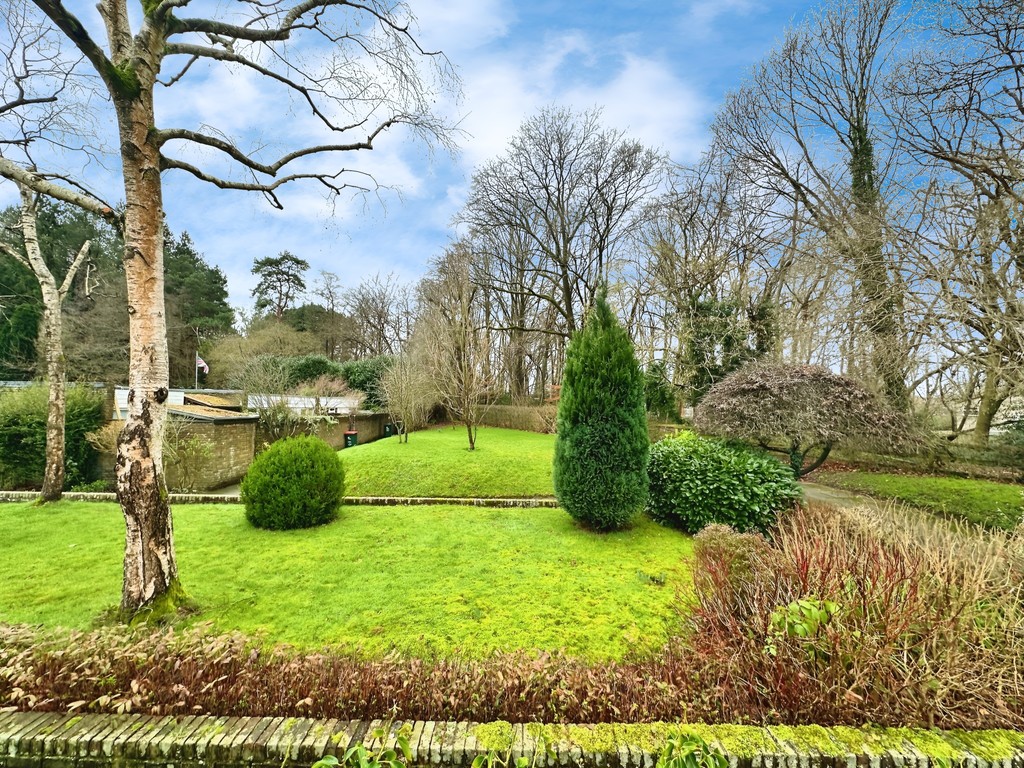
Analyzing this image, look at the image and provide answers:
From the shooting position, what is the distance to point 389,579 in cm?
425

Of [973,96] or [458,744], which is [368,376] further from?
[973,96]

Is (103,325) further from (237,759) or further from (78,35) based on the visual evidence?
(237,759)

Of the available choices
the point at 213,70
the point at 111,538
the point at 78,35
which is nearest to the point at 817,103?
the point at 213,70

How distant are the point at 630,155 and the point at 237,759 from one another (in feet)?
76.7

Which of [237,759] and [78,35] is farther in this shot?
[78,35]

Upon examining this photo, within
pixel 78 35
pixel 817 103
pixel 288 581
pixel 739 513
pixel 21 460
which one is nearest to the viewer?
Answer: pixel 78 35

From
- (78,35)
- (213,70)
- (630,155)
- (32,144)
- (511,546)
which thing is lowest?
(511,546)

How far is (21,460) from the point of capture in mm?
9984

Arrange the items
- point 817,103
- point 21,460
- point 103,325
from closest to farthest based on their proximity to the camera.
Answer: point 21,460, point 817,103, point 103,325

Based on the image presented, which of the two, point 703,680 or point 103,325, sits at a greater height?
point 103,325

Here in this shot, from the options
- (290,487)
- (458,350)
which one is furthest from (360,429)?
(290,487)

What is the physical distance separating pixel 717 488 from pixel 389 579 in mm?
4646

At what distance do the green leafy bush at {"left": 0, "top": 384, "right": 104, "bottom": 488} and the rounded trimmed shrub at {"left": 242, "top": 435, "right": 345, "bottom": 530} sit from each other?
813 centimetres

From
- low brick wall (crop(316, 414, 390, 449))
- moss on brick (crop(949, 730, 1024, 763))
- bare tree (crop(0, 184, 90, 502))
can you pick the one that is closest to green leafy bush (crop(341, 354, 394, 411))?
low brick wall (crop(316, 414, 390, 449))
